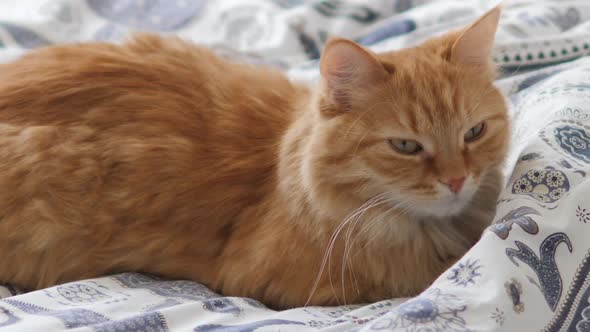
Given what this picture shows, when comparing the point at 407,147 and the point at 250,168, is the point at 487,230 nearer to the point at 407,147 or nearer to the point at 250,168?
the point at 407,147

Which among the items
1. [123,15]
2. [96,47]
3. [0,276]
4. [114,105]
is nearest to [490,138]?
[114,105]

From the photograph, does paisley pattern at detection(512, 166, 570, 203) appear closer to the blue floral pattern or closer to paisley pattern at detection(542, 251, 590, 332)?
paisley pattern at detection(542, 251, 590, 332)

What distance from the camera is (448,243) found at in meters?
1.47

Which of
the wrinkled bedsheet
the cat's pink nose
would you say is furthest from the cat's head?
the wrinkled bedsheet

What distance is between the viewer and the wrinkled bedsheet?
3.59 feet

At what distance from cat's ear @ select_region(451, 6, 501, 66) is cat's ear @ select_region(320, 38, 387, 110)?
0.55 ft

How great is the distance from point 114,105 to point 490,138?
2.62 feet

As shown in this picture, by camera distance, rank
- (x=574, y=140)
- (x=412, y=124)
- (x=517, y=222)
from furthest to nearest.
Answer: (x=574, y=140) < (x=412, y=124) < (x=517, y=222)

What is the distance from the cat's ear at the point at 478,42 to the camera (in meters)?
1.37

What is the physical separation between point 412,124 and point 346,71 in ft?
0.52

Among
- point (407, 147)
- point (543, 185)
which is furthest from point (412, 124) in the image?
point (543, 185)

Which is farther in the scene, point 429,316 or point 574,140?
point 574,140

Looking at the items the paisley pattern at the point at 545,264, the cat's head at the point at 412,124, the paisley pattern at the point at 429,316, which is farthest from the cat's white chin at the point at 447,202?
the paisley pattern at the point at 429,316

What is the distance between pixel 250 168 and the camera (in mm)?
1582
